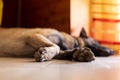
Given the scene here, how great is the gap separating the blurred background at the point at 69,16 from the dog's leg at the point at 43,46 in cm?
79

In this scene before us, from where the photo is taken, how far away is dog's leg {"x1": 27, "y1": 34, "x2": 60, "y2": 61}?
162 cm

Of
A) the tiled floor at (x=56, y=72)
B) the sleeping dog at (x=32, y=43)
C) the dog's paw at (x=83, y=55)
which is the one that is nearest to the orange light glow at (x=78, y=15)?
the sleeping dog at (x=32, y=43)

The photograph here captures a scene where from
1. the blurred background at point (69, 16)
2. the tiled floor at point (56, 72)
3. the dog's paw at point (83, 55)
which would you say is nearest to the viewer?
the tiled floor at point (56, 72)

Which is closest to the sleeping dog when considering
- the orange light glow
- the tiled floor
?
the tiled floor

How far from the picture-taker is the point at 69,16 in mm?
2828

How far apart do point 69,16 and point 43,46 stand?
2.99 feet

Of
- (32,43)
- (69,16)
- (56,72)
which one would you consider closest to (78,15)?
(69,16)

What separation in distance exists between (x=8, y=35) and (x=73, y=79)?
1.29 meters

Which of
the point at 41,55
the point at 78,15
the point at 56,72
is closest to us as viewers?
the point at 56,72

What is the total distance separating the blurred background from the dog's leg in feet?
2.61

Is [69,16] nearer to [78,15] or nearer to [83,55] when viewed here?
[78,15]

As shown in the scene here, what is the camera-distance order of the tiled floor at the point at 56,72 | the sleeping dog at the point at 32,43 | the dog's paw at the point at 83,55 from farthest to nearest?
the sleeping dog at the point at 32,43 → the dog's paw at the point at 83,55 → the tiled floor at the point at 56,72

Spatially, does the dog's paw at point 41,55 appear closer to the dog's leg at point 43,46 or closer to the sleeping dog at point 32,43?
the dog's leg at point 43,46

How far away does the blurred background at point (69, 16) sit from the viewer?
2.86 meters
